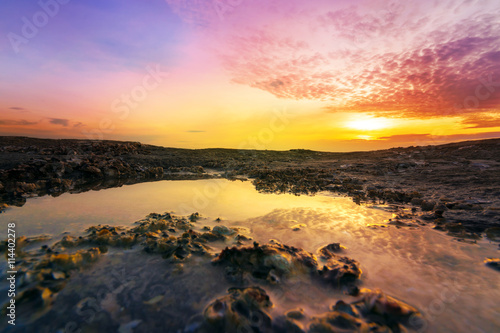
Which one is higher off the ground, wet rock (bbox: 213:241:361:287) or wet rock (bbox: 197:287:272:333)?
wet rock (bbox: 213:241:361:287)

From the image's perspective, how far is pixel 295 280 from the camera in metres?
3.11

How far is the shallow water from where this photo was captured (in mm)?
2514

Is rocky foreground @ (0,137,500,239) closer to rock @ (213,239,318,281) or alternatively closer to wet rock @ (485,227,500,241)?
wet rock @ (485,227,500,241)

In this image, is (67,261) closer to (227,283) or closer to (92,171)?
(227,283)

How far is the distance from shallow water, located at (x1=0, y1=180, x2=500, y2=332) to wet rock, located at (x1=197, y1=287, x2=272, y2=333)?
21 cm

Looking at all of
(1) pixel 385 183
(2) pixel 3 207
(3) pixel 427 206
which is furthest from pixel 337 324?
(1) pixel 385 183

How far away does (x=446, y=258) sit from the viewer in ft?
12.2

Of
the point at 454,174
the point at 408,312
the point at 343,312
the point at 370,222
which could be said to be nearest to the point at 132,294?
the point at 343,312

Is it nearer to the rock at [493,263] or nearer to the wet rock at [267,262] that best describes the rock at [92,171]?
the wet rock at [267,262]

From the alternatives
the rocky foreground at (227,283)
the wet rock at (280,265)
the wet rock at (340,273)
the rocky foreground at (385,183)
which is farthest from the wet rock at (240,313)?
the rocky foreground at (385,183)

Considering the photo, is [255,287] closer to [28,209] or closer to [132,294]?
[132,294]

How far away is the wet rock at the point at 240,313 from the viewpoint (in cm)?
228

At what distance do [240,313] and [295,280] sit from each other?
3.34ft

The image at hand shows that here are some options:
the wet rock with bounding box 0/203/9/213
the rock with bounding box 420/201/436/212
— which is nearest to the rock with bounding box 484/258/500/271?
the rock with bounding box 420/201/436/212
